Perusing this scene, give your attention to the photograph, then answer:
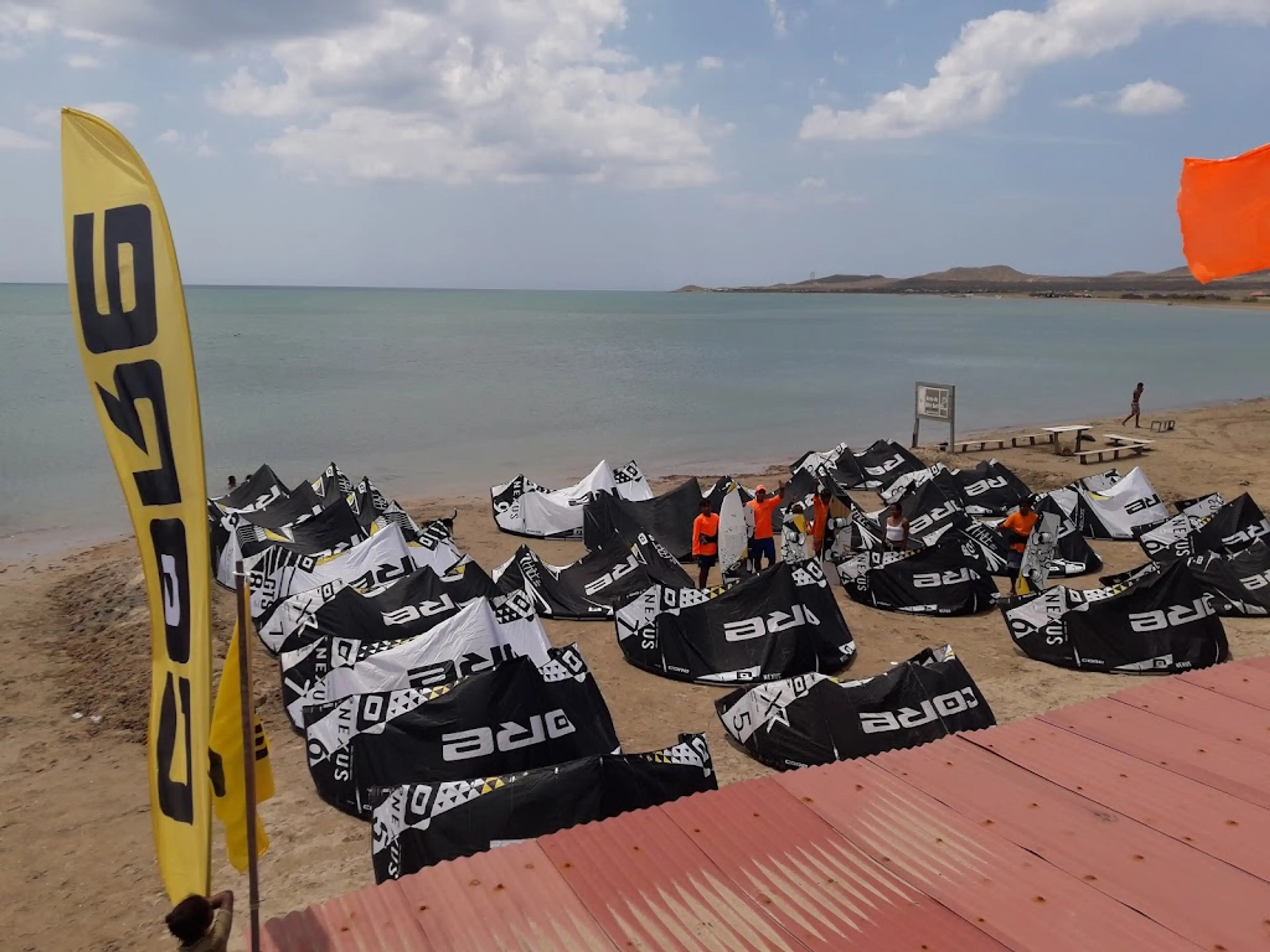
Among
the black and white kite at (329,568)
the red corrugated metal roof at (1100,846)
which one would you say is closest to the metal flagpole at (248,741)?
the red corrugated metal roof at (1100,846)

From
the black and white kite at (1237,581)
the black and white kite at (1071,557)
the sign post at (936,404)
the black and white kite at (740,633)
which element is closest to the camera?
the black and white kite at (740,633)

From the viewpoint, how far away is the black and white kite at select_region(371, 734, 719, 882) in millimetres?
6586

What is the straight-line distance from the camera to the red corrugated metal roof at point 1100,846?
444 centimetres

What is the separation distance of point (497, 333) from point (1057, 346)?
55.6 metres

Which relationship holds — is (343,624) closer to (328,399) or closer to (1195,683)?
(1195,683)

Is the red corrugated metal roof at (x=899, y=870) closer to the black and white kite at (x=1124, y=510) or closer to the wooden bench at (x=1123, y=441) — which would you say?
the black and white kite at (x=1124, y=510)

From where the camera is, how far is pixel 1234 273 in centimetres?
767

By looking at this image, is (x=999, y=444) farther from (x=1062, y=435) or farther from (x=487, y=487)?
(x=487, y=487)

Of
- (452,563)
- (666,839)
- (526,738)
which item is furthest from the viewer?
(452,563)

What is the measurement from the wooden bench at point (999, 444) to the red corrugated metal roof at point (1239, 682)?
2021cm

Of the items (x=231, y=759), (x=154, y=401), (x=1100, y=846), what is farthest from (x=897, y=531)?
(x=154, y=401)

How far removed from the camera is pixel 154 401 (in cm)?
382

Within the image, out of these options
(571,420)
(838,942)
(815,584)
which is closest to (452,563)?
(815,584)

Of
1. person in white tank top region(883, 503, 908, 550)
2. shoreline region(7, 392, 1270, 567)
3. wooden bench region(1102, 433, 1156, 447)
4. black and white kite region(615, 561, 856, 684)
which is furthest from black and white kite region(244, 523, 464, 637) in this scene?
wooden bench region(1102, 433, 1156, 447)
